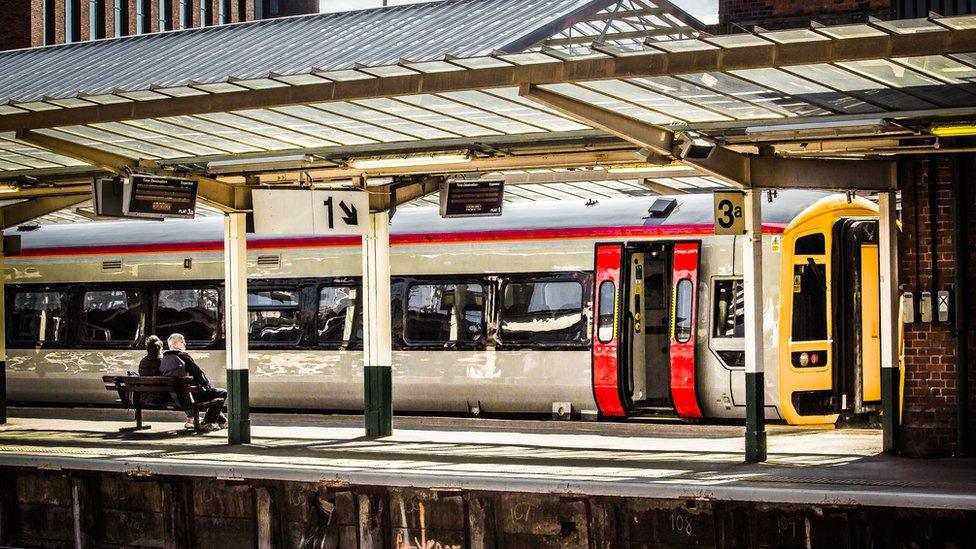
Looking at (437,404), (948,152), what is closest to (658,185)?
(437,404)

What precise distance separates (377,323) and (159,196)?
2.96m

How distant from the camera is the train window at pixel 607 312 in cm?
1778

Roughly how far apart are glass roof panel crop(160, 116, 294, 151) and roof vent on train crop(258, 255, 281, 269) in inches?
200

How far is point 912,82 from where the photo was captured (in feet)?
37.3

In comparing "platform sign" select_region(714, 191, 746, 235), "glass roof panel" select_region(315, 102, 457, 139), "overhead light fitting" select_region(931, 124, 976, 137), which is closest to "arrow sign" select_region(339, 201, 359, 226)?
"glass roof panel" select_region(315, 102, 457, 139)

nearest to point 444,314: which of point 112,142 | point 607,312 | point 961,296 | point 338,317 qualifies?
point 338,317

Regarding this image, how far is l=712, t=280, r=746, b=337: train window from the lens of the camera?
17.2m

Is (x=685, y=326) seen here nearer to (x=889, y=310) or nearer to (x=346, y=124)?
(x=889, y=310)

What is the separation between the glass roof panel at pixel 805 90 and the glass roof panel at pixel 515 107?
1995 mm

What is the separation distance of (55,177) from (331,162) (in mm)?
3914

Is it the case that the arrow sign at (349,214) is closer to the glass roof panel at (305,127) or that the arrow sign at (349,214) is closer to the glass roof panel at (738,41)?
the glass roof panel at (305,127)

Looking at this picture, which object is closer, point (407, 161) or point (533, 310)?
point (407, 161)

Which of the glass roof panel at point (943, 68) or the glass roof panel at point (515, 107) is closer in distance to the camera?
the glass roof panel at point (943, 68)

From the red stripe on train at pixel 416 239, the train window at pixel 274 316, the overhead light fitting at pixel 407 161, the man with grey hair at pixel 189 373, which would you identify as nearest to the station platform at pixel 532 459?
the man with grey hair at pixel 189 373
